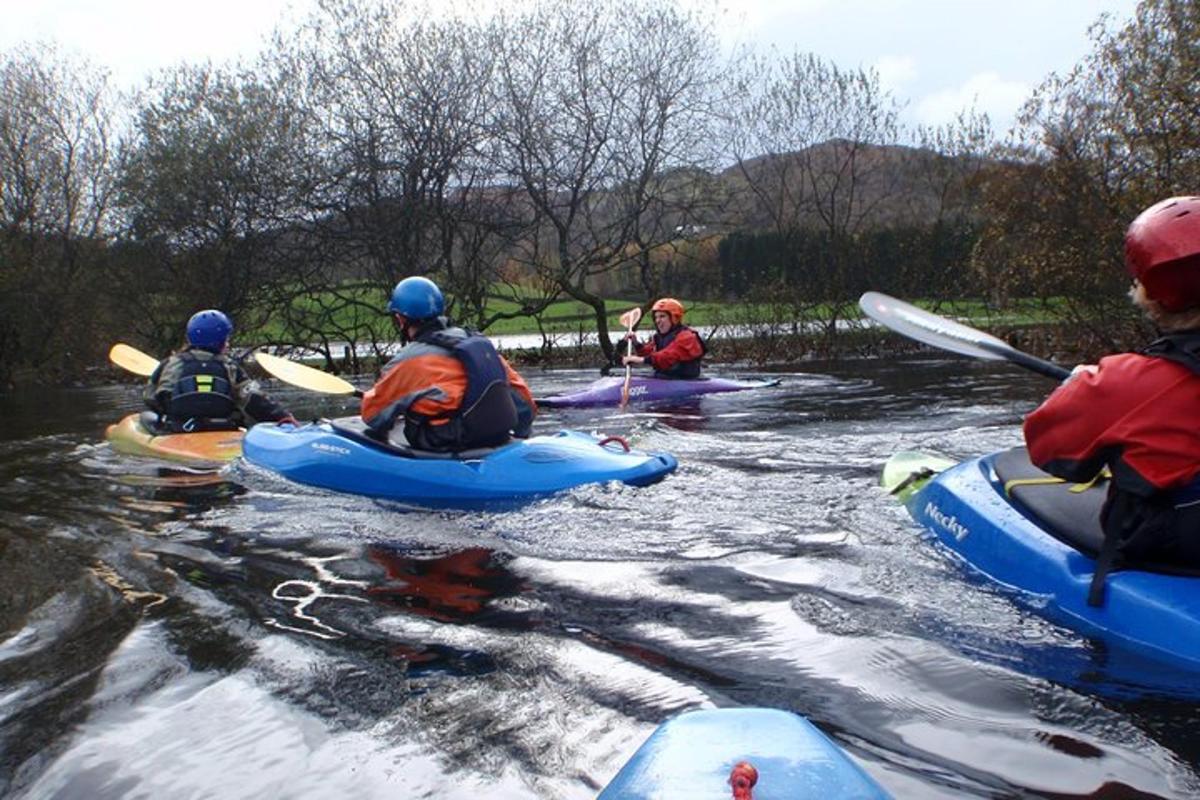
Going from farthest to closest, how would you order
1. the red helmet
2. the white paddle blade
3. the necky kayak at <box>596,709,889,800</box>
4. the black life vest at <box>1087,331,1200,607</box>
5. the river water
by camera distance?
the white paddle blade
the black life vest at <box>1087,331,1200,607</box>
the red helmet
the river water
the necky kayak at <box>596,709,889,800</box>

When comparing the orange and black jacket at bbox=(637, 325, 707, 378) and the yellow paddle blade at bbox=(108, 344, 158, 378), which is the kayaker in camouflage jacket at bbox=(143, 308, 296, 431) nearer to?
the yellow paddle blade at bbox=(108, 344, 158, 378)

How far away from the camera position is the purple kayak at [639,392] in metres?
11.6

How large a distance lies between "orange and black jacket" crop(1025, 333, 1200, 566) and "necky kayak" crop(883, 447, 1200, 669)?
0.14 m

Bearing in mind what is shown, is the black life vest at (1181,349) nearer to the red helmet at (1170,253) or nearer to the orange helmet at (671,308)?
the red helmet at (1170,253)

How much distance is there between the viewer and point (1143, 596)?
319 centimetres

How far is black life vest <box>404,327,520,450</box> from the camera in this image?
626 centimetres

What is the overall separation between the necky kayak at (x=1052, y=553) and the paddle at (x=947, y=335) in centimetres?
41

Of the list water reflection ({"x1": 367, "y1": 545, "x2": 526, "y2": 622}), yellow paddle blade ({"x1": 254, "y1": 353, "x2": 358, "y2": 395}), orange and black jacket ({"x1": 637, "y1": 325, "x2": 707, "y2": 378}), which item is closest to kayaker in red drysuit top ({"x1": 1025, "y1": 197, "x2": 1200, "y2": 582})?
water reflection ({"x1": 367, "y1": 545, "x2": 526, "y2": 622})

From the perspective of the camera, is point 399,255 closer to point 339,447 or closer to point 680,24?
point 680,24

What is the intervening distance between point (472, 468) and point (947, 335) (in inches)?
111

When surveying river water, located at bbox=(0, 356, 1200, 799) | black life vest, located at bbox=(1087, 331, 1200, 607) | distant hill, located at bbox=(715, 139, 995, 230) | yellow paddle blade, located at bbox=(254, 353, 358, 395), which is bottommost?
river water, located at bbox=(0, 356, 1200, 799)

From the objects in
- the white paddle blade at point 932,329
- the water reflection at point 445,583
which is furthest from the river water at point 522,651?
the white paddle blade at point 932,329

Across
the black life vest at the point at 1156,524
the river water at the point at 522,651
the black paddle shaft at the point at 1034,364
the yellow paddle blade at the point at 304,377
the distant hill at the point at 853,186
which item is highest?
the distant hill at the point at 853,186

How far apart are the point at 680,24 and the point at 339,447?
15.4 meters
